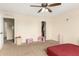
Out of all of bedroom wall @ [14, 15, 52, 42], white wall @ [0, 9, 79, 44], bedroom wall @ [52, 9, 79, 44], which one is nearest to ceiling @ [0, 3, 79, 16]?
bedroom wall @ [52, 9, 79, 44]

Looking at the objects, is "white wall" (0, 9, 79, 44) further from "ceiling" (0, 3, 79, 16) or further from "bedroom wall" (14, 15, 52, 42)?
"ceiling" (0, 3, 79, 16)

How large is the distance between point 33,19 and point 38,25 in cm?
48

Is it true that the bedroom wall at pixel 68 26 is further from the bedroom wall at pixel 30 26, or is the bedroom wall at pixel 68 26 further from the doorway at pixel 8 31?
the doorway at pixel 8 31

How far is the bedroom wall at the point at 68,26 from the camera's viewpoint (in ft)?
13.6

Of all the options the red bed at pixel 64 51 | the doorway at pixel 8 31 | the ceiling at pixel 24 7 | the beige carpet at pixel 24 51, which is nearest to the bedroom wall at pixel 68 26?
the ceiling at pixel 24 7

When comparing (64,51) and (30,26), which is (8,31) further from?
(64,51)

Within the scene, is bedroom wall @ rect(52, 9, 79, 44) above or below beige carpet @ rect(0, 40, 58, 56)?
above

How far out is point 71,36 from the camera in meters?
4.47

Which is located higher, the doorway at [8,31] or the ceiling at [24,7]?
the ceiling at [24,7]

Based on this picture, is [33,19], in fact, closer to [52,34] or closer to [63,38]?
[52,34]

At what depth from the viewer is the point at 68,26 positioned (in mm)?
4617

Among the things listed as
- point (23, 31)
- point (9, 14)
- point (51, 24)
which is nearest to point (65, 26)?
point (51, 24)

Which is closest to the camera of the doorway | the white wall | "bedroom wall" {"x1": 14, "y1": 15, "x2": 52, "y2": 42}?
the white wall

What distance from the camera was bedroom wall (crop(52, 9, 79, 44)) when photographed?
414cm
